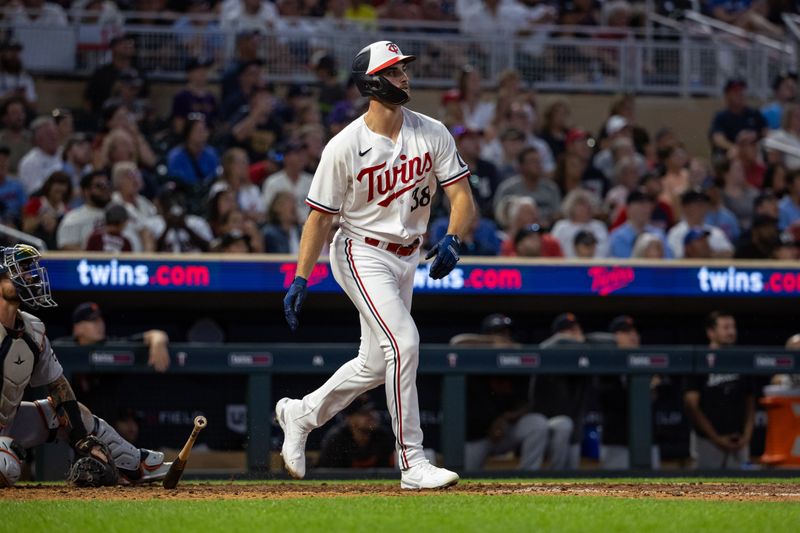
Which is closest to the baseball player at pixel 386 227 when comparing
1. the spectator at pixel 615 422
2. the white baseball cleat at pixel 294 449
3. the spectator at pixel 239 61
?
the white baseball cleat at pixel 294 449

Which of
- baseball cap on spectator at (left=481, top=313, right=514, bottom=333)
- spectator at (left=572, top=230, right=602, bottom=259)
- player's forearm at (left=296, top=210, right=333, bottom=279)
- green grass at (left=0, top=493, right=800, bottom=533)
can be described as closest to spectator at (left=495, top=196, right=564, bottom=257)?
spectator at (left=572, top=230, right=602, bottom=259)

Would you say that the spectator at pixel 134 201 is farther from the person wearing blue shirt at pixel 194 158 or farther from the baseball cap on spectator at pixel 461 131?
the baseball cap on spectator at pixel 461 131

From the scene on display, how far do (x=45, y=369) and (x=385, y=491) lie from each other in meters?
1.85

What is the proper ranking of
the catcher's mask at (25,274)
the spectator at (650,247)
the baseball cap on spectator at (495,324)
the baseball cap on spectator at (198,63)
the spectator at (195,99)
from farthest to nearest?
the baseball cap on spectator at (198,63)
the spectator at (195,99)
the spectator at (650,247)
the baseball cap on spectator at (495,324)
the catcher's mask at (25,274)

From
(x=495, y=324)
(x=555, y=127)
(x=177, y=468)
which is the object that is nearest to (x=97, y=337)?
(x=177, y=468)

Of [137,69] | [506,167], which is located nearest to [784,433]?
[506,167]

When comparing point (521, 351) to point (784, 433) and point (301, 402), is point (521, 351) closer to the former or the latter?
point (784, 433)

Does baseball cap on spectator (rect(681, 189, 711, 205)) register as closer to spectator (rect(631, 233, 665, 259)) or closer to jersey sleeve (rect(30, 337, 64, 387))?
spectator (rect(631, 233, 665, 259))

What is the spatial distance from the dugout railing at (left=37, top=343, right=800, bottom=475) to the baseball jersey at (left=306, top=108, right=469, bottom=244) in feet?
9.28

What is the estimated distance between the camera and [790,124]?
15.0 meters

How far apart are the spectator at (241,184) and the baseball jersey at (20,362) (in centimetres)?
440

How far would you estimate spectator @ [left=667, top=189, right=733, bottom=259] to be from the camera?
11.5 m

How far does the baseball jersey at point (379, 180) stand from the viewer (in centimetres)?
641

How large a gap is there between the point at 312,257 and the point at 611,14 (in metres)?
10.6
